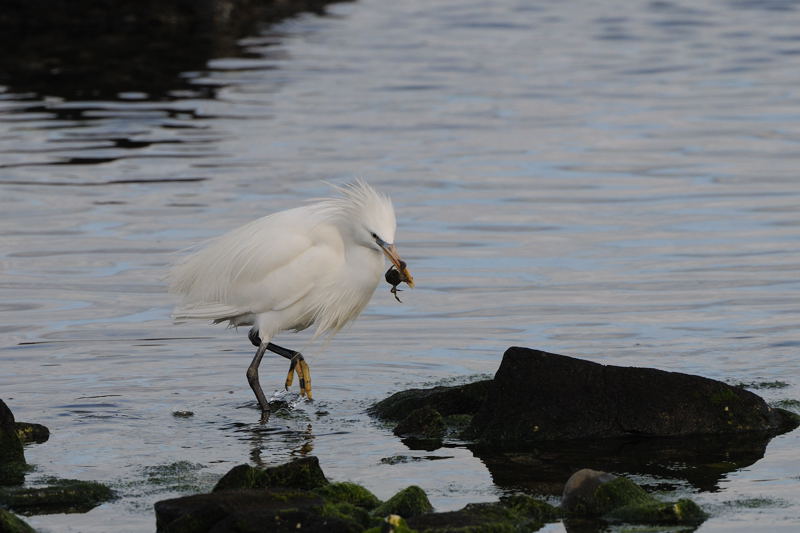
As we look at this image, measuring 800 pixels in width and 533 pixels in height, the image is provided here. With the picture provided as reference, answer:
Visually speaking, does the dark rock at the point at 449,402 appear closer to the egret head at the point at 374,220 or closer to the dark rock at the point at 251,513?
the egret head at the point at 374,220

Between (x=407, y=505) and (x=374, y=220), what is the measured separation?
3138 millimetres

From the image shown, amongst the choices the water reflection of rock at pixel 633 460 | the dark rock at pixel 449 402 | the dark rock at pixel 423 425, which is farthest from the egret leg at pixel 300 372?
the water reflection of rock at pixel 633 460

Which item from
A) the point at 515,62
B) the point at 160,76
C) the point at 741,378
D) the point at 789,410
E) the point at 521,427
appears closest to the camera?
the point at 521,427

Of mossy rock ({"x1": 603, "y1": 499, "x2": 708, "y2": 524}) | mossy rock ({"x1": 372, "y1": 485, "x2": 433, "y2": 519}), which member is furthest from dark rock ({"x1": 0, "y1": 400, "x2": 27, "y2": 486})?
mossy rock ({"x1": 603, "y1": 499, "x2": 708, "y2": 524})

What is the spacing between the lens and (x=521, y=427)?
31.7 ft

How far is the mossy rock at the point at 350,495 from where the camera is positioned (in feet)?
26.4

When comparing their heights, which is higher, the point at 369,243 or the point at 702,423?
the point at 369,243

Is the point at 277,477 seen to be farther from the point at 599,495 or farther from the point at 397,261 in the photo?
the point at 397,261

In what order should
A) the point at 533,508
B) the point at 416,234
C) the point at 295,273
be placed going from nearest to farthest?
the point at 533,508 < the point at 295,273 < the point at 416,234

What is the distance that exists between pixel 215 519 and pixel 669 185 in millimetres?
12995

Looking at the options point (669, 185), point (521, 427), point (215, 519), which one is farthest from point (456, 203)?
point (215, 519)

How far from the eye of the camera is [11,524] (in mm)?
7219

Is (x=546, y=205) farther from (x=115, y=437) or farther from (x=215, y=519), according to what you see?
(x=215, y=519)

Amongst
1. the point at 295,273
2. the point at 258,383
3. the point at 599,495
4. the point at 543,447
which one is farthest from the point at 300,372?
the point at 599,495
